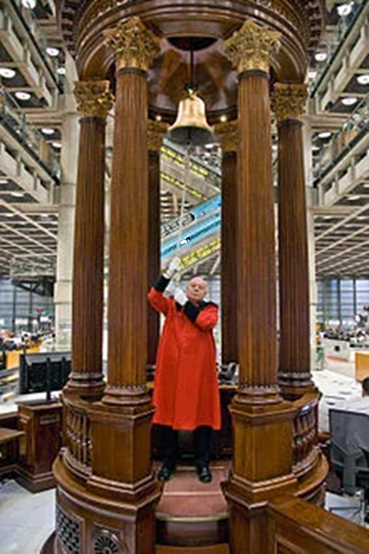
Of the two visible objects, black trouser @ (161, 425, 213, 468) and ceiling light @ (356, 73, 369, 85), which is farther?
ceiling light @ (356, 73, 369, 85)

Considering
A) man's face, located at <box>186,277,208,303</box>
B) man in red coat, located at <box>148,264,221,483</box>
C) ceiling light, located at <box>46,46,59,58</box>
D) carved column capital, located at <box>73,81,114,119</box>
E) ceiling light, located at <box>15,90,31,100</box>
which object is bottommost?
man in red coat, located at <box>148,264,221,483</box>

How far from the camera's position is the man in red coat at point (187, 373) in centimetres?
338

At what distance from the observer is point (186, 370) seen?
3404 mm

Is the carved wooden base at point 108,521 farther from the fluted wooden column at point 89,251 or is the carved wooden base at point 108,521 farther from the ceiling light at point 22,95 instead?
the ceiling light at point 22,95

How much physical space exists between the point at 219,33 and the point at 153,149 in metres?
1.80

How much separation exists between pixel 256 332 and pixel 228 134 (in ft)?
8.99

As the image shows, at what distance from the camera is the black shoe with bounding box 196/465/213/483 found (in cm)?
343

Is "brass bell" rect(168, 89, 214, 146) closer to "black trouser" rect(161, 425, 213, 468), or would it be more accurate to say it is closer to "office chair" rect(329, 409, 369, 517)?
"black trouser" rect(161, 425, 213, 468)

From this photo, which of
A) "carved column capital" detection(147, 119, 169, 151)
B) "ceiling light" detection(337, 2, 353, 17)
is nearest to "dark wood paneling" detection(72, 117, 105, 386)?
"carved column capital" detection(147, 119, 169, 151)

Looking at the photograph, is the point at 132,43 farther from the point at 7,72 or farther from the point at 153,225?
the point at 7,72

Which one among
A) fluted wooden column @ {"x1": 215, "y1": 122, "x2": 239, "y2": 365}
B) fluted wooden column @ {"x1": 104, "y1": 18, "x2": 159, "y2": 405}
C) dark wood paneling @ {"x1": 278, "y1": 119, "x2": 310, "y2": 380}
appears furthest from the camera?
fluted wooden column @ {"x1": 215, "y1": 122, "x2": 239, "y2": 365}

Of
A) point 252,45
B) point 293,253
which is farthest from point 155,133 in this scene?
point 293,253

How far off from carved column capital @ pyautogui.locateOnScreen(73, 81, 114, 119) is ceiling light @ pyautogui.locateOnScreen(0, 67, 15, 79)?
469 inches

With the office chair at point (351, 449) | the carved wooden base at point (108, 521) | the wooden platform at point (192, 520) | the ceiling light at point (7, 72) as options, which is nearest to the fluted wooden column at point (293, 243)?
the office chair at point (351, 449)
